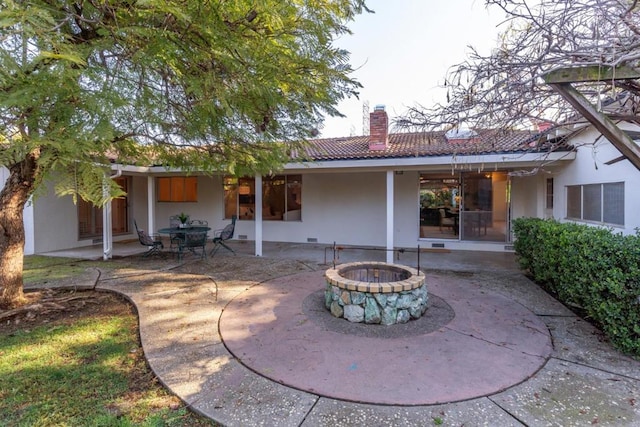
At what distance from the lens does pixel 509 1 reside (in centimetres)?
383

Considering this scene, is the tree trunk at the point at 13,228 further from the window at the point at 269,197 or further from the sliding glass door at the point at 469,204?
the sliding glass door at the point at 469,204

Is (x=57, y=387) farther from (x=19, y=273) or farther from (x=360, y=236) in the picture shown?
(x=360, y=236)

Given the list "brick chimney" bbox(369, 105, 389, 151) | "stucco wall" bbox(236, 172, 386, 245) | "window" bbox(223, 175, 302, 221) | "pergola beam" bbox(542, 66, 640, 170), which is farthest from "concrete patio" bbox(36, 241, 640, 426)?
"window" bbox(223, 175, 302, 221)

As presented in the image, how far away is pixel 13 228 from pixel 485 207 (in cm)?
1092

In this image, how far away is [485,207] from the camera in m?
9.96

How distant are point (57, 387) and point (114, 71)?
10.0ft

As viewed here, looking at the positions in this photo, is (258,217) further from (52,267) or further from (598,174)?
(598,174)

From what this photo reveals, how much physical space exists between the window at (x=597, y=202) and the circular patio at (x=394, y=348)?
274 cm

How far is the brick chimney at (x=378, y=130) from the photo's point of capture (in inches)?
368

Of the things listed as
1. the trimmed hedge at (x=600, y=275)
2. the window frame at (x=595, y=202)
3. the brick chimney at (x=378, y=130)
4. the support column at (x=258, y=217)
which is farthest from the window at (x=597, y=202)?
the support column at (x=258, y=217)

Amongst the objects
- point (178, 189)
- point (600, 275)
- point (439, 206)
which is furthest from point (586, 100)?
point (178, 189)

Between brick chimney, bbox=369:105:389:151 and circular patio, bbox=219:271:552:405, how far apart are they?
17.2ft

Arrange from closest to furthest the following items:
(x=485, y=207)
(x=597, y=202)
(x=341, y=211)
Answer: (x=597, y=202)
(x=485, y=207)
(x=341, y=211)

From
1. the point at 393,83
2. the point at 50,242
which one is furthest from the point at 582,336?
the point at 50,242
